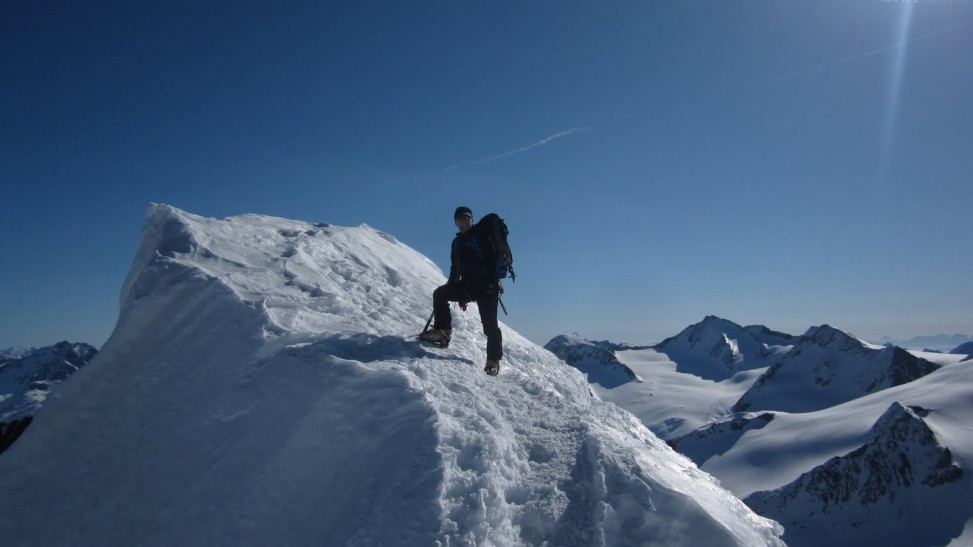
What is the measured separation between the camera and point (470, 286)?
868 cm

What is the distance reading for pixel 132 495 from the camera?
5438 millimetres

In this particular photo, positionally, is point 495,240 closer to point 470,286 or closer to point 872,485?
point 470,286

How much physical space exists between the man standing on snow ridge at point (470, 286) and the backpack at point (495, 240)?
0.02 metres

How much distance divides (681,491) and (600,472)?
2.46ft

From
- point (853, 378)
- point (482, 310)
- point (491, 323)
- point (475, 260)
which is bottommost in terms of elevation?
point (491, 323)

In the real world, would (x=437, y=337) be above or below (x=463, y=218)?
below

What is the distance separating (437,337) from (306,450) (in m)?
3.56

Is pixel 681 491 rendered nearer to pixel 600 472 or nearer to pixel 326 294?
pixel 600 472

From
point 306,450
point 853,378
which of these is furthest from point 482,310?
point 853,378

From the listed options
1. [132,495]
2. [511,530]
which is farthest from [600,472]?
[132,495]

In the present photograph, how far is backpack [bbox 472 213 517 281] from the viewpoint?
843cm

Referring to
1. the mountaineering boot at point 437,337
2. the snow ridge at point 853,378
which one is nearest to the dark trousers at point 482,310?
the mountaineering boot at point 437,337

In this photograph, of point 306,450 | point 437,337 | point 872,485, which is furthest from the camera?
point 872,485

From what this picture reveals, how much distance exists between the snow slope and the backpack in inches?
65.0
